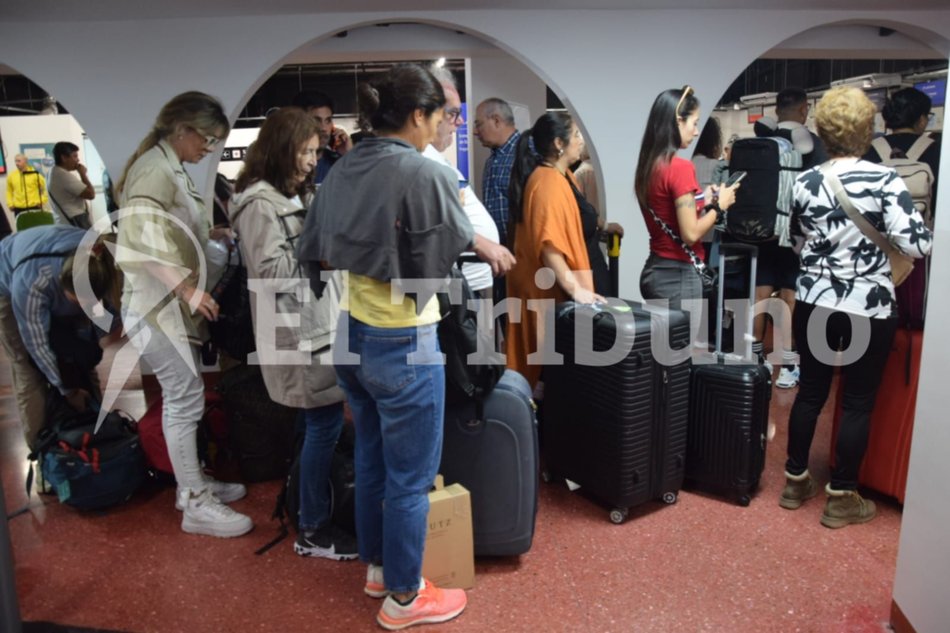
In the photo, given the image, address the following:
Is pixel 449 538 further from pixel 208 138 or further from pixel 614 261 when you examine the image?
pixel 614 261

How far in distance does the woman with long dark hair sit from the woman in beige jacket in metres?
0.28

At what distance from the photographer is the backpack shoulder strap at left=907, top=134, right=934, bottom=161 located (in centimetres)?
312

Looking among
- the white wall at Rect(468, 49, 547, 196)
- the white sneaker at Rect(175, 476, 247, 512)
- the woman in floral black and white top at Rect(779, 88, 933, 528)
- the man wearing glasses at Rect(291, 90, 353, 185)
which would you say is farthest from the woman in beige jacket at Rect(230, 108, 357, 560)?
the white wall at Rect(468, 49, 547, 196)

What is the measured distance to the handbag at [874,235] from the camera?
2207mm

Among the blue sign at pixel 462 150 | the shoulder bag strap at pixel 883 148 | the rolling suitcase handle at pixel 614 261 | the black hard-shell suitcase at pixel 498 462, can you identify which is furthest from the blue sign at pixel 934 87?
the black hard-shell suitcase at pixel 498 462

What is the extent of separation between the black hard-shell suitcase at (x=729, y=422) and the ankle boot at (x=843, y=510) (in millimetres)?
261

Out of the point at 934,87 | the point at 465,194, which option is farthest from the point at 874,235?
the point at 934,87

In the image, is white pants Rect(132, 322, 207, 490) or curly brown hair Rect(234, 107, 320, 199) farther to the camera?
white pants Rect(132, 322, 207, 490)

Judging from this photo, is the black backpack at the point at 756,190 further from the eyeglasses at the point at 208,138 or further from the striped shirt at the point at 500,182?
the eyeglasses at the point at 208,138

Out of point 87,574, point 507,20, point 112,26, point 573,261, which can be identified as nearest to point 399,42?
point 507,20

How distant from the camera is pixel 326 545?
2.30m

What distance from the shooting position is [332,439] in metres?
2.20

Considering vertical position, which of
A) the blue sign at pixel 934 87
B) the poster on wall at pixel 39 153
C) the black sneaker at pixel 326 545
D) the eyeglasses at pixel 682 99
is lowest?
the black sneaker at pixel 326 545

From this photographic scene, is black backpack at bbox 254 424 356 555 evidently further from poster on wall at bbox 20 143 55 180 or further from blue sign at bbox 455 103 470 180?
poster on wall at bbox 20 143 55 180
